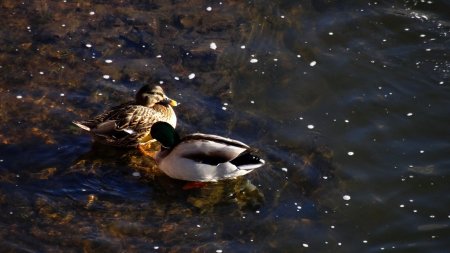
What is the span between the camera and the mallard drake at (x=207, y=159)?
832 centimetres

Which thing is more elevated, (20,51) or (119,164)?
(20,51)

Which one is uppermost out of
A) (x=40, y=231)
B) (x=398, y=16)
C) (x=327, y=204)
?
(x=398, y=16)

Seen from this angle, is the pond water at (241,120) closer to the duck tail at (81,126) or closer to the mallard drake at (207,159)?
the mallard drake at (207,159)

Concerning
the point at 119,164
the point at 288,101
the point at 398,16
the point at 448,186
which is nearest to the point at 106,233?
the point at 119,164

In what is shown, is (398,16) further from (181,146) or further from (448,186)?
(181,146)

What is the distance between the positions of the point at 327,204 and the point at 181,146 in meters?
1.67

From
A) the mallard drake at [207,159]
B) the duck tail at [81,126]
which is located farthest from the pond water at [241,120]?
the duck tail at [81,126]

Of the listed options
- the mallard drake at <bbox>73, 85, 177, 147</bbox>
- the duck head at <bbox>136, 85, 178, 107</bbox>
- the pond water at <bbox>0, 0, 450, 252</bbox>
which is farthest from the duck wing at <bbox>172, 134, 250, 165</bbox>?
the duck head at <bbox>136, 85, 178, 107</bbox>

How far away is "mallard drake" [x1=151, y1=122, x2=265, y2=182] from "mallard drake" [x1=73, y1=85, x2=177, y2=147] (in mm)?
511

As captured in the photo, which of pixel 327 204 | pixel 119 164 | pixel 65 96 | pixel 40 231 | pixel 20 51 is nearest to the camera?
pixel 40 231

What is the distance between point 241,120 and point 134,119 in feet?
4.20

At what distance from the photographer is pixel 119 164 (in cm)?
881

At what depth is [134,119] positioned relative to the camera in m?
8.96

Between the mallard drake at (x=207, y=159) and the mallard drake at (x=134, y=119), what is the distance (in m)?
0.51
